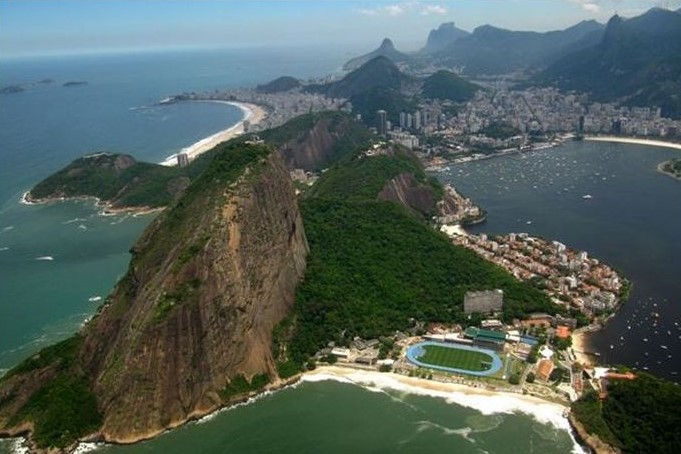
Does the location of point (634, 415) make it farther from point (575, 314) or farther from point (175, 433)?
point (175, 433)

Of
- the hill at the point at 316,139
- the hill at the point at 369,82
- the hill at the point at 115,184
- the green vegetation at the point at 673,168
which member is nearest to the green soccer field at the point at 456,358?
the hill at the point at 115,184

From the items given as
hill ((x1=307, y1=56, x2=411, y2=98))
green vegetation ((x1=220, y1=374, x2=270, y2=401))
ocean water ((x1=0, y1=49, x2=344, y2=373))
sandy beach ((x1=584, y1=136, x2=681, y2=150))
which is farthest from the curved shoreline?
hill ((x1=307, y1=56, x2=411, y2=98))

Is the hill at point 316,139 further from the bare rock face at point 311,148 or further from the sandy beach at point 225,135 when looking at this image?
the sandy beach at point 225,135

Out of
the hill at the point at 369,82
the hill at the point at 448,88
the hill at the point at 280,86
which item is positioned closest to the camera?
the hill at the point at 448,88

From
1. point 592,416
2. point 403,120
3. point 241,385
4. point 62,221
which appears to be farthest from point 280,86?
point 592,416

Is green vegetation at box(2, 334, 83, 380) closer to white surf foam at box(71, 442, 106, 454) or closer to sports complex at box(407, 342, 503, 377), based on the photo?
white surf foam at box(71, 442, 106, 454)

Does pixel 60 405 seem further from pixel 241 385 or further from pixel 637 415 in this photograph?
pixel 637 415

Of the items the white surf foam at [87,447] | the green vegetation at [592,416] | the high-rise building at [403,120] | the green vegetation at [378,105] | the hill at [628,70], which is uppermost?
the hill at [628,70]
